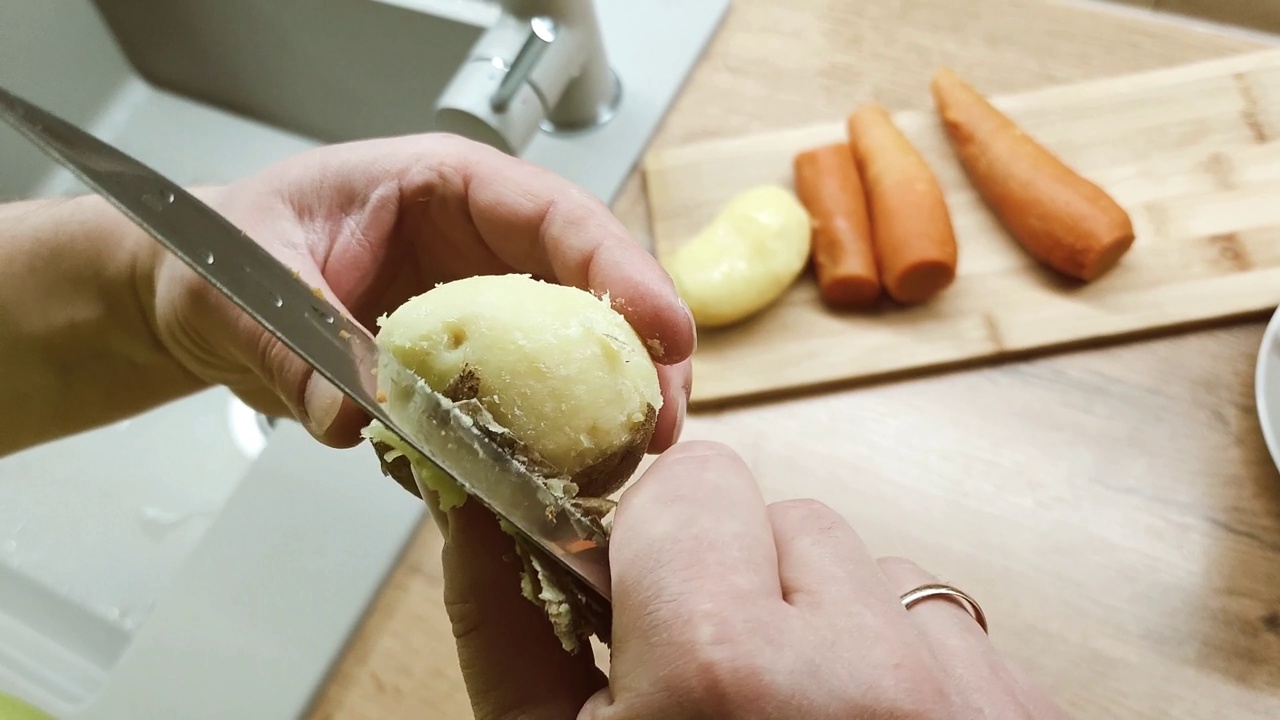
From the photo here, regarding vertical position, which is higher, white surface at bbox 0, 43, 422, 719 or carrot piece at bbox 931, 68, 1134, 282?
carrot piece at bbox 931, 68, 1134, 282

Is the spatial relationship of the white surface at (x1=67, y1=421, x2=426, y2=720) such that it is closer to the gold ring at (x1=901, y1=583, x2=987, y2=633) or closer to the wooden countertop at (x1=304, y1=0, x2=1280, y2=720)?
the wooden countertop at (x1=304, y1=0, x2=1280, y2=720)

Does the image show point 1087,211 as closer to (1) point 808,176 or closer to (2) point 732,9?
(1) point 808,176

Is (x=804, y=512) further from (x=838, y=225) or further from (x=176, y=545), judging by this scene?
(x=176, y=545)

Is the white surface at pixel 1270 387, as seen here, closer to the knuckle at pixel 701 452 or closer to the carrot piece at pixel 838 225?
the carrot piece at pixel 838 225

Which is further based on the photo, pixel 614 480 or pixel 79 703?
pixel 79 703

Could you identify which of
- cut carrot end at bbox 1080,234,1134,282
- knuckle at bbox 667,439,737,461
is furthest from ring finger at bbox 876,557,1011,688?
cut carrot end at bbox 1080,234,1134,282

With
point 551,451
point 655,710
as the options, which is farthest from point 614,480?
point 655,710
